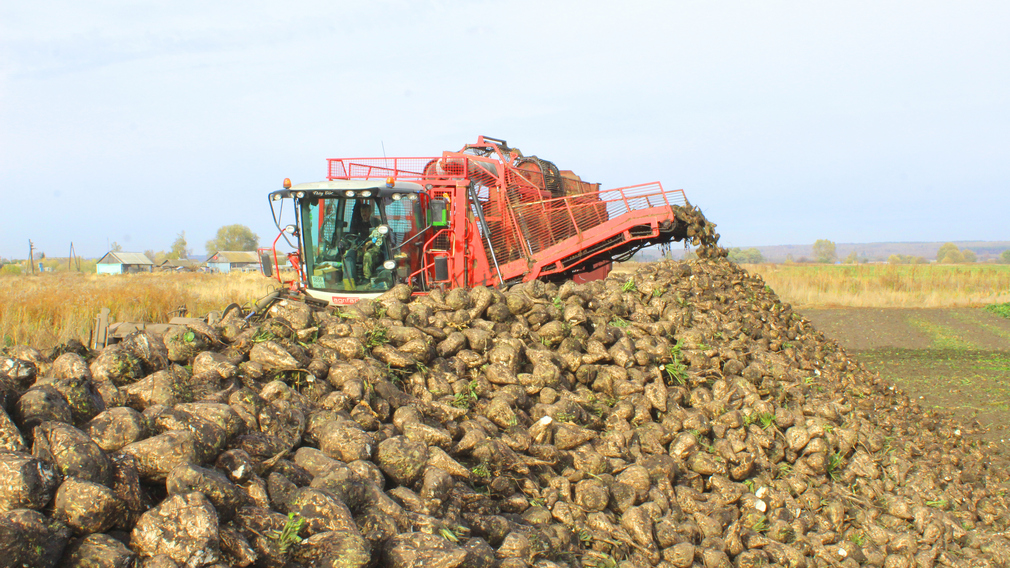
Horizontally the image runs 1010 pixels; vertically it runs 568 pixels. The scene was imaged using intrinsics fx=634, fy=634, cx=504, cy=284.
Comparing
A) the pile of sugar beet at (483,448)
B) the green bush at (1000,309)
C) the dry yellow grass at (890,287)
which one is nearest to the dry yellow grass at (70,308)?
the pile of sugar beet at (483,448)

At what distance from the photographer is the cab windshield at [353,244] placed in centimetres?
830

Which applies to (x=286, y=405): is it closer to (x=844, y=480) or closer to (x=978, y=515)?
(x=844, y=480)

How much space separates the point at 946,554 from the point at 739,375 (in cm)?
208

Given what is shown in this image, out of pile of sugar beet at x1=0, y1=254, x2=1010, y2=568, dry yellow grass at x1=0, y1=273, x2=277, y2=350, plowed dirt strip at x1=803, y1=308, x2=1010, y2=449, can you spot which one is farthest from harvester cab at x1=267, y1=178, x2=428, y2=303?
plowed dirt strip at x1=803, y1=308, x2=1010, y2=449

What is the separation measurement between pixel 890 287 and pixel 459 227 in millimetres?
25201

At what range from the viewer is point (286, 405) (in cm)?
388

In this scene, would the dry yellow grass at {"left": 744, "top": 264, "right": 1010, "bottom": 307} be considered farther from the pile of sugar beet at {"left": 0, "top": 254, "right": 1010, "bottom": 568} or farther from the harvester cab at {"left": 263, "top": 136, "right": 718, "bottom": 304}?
the pile of sugar beet at {"left": 0, "top": 254, "right": 1010, "bottom": 568}

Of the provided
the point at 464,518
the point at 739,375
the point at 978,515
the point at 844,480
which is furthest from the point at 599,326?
the point at 978,515

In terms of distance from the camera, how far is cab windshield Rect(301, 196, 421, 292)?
830 cm

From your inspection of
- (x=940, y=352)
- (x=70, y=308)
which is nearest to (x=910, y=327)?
(x=940, y=352)

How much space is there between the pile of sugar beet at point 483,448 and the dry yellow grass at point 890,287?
18.8 m

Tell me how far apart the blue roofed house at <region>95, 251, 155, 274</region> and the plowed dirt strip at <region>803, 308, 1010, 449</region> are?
47.4m

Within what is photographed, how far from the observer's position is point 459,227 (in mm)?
9250

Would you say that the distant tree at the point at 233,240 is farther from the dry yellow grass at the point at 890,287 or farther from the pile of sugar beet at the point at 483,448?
the pile of sugar beet at the point at 483,448
